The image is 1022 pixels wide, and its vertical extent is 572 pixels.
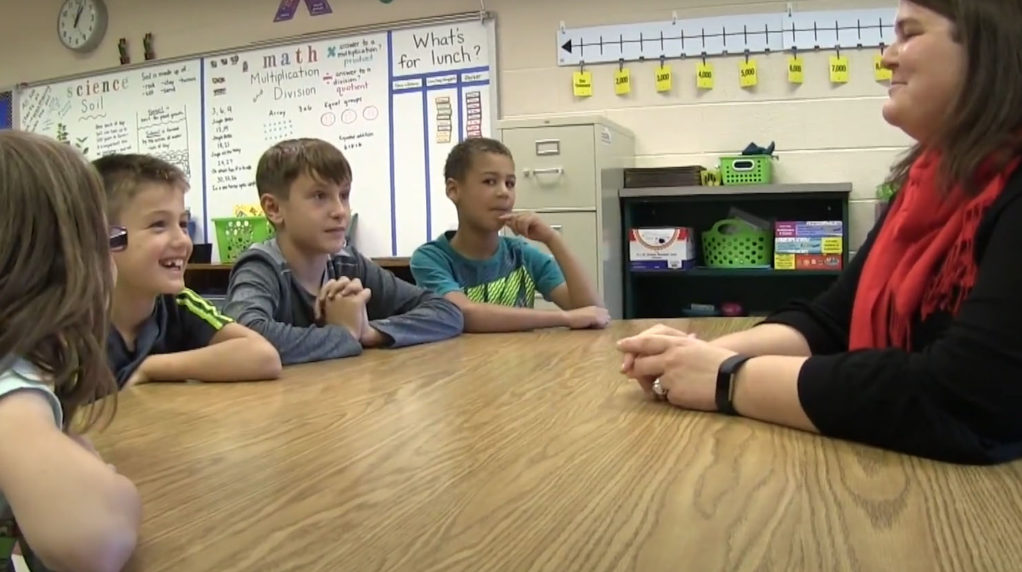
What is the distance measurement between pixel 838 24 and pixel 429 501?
3.36 metres

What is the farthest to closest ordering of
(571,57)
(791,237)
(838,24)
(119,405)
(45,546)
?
(571,57), (838,24), (791,237), (119,405), (45,546)

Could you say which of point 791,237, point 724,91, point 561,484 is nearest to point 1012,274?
point 561,484

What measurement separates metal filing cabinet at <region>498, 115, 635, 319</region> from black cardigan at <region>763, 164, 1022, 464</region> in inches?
92.6

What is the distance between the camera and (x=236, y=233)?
13.2 feet

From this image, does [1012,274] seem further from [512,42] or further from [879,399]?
[512,42]

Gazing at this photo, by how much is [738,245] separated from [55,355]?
3023 millimetres

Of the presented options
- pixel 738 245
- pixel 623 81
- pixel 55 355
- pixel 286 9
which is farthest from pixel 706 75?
pixel 55 355

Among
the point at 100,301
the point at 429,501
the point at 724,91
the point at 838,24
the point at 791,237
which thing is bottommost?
the point at 429,501

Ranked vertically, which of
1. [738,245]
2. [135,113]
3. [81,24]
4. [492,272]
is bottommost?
[492,272]

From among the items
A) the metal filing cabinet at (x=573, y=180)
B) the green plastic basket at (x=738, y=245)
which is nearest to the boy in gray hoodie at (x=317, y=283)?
the metal filing cabinet at (x=573, y=180)

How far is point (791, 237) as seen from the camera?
10.5ft

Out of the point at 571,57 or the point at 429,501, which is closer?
the point at 429,501

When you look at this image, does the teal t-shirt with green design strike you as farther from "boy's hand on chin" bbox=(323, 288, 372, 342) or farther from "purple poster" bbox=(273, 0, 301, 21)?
"purple poster" bbox=(273, 0, 301, 21)

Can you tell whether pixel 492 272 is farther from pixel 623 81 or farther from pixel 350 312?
pixel 623 81
